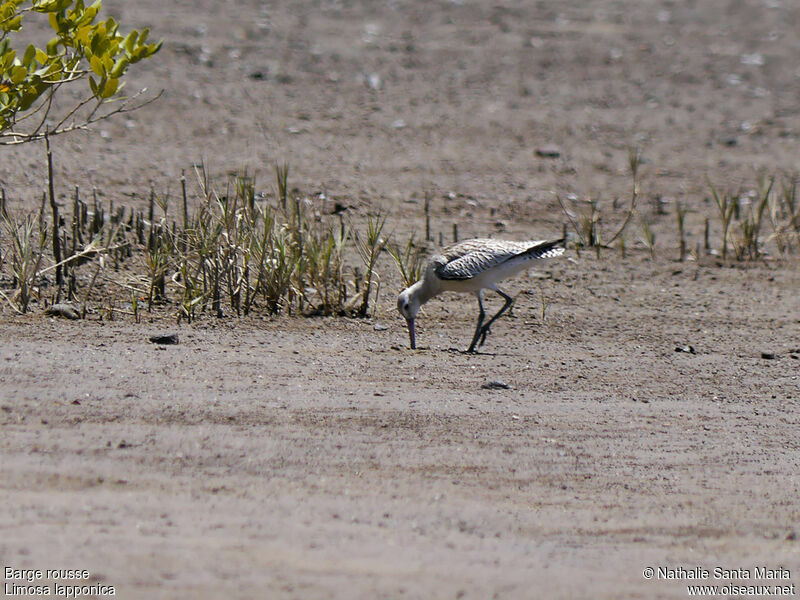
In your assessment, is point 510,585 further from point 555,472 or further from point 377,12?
point 377,12

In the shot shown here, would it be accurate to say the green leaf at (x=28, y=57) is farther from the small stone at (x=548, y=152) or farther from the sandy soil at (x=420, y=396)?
the small stone at (x=548, y=152)

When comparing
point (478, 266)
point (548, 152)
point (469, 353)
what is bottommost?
point (469, 353)

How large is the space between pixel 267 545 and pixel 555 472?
1648mm

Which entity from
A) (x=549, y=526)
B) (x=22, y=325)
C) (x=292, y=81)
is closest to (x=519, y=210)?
(x=292, y=81)

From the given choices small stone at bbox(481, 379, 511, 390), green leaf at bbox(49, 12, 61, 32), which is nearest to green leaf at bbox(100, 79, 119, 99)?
green leaf at bbox(49, 12, 61, 32)

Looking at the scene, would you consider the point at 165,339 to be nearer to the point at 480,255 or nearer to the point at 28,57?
the point at 28,57

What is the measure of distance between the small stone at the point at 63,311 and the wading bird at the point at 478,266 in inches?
87.0

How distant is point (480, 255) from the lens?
26.9 feet

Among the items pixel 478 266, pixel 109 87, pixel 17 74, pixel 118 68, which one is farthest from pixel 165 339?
pixel 478 266

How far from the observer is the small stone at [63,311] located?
7.55 m

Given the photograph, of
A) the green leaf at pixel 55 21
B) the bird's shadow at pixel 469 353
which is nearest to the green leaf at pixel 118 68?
the green leaf at pixel 55 21

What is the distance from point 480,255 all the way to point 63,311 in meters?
2.91

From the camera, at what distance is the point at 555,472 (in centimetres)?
554

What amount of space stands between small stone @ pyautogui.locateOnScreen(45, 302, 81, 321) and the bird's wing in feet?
8.30
